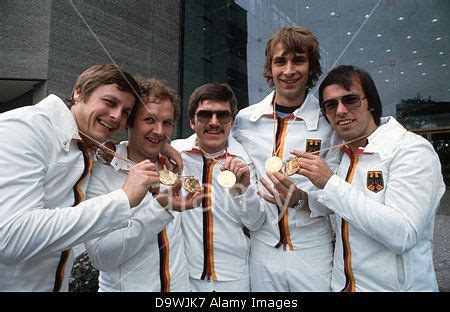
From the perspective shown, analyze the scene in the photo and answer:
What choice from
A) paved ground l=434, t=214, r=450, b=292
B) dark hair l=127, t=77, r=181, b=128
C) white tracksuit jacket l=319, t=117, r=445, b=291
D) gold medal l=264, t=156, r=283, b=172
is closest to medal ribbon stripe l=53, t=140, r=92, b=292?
dark hair l=127, t=77, r=181, b=128

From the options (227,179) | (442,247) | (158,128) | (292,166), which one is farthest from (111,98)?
(442,247)

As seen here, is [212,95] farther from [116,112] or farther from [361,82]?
[361,82]

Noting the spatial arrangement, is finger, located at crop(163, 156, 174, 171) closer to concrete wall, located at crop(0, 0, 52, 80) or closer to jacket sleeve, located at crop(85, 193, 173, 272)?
jacket sleeve, located at crop(85, 193, 173, 272)

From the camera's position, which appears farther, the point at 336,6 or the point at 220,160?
the point at 336,6

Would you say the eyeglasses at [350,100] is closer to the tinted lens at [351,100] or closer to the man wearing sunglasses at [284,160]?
the tinted lens at [351,100]

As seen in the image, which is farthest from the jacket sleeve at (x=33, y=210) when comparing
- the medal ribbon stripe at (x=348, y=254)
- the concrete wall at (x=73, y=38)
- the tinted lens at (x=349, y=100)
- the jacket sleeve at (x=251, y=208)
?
the concrete wall at (x=73, y=38)

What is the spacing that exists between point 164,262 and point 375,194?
1033 millimetres

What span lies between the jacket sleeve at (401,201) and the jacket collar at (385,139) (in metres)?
0.04

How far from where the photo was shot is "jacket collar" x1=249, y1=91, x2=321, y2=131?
178cm

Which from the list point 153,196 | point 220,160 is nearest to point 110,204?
point 153,196

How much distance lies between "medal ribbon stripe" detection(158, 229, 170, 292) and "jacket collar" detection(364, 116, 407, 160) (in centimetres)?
106

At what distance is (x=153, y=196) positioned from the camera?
1593 mm

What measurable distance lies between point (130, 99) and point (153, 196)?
51 centimetres
